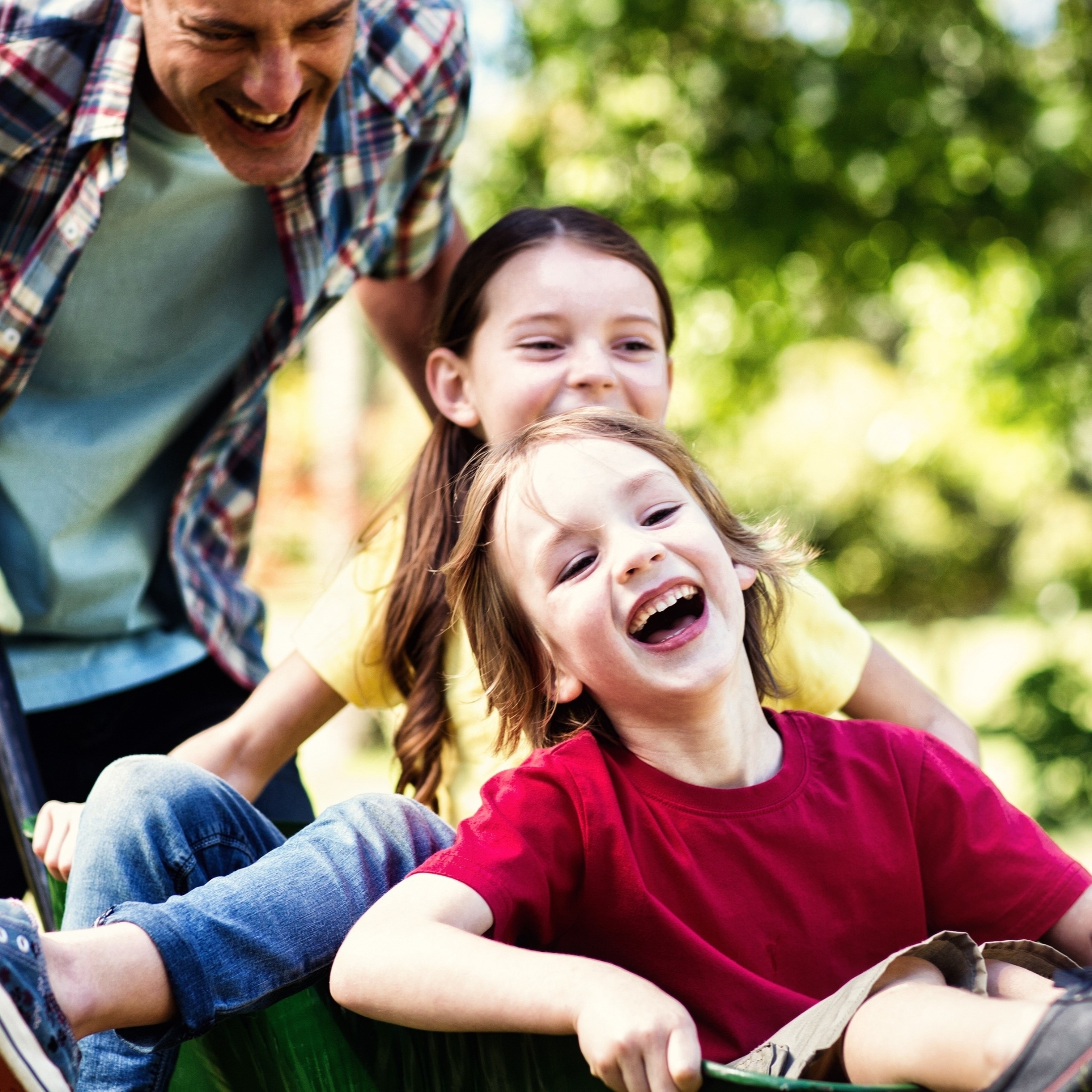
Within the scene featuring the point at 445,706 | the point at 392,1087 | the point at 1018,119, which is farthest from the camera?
the point at 1018,119

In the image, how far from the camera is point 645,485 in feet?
4.80

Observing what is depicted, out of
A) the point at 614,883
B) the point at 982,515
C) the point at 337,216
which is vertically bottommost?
the point at 982,515

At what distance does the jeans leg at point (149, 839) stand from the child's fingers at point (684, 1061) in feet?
1.88

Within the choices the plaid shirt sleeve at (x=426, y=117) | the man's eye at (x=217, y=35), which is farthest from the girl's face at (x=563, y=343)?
the man's eye at (x=217, y=35)

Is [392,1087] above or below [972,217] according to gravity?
below

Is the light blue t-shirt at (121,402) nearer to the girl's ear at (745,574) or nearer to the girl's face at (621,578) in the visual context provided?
the girl's face at (621,578)

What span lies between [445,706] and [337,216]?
2.64 feet

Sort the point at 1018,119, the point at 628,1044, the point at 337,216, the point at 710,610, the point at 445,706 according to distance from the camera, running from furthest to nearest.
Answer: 1. the point at 1018,119
2. the point at 337,216
3. the point at 445,706
4. the point at 710,610
5. the point at 628,1044

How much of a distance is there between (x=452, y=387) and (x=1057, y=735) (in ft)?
10.8

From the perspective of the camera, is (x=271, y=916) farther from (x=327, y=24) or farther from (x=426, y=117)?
(x=426, y=117)

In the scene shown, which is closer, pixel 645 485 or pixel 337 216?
pixel 645 485

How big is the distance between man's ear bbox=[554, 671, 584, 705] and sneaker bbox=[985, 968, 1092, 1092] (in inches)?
23.9

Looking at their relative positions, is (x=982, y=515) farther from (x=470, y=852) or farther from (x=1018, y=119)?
(x=470, y=852)

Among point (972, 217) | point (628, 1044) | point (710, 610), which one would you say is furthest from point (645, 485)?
point (972, 217)
